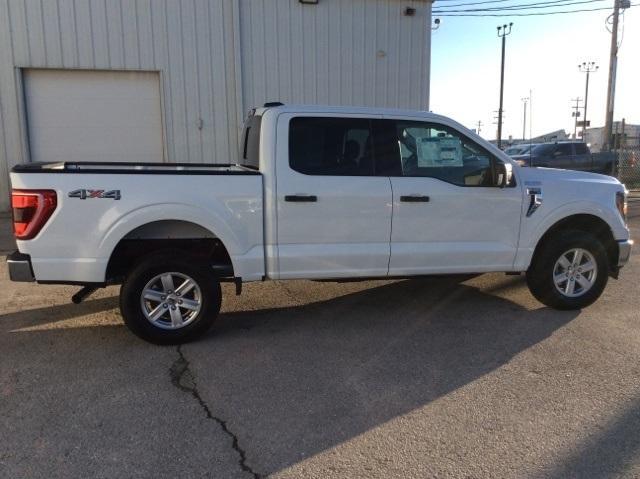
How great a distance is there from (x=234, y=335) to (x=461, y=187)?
2.49 m

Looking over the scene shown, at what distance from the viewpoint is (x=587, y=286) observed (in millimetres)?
5543

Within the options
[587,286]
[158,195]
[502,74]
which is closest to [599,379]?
[587,286]

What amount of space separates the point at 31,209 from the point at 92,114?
28.7ft

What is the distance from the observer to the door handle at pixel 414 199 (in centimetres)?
490

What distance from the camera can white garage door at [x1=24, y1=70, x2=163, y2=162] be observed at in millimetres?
11875

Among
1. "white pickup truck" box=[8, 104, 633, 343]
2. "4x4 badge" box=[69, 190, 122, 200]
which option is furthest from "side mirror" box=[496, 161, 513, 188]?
"4x4 badge" box=[69, 190, 122, 200]

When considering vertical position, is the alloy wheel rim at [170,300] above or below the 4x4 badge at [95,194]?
below

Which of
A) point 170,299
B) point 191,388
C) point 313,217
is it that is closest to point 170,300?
point 170,299

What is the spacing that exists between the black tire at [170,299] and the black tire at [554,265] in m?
3.14

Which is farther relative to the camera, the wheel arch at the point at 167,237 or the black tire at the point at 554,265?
the black tire at the point at 554,265

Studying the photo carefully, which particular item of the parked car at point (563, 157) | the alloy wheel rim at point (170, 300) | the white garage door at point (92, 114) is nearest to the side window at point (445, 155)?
the alloy wheel rim at point (170, 300)

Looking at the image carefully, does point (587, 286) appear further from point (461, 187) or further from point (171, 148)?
point (171, 148)

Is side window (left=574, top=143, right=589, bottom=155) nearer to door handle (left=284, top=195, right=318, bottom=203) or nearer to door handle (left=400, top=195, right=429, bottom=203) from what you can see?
door handle (left=400, top=195, right=429, bottom=203)

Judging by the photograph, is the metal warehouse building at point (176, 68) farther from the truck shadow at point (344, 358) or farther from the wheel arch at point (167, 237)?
the wheel arch at point (167, 237)
